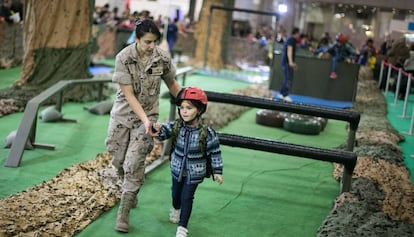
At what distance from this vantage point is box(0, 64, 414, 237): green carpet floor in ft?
18.5

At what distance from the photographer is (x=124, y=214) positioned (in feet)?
17.1

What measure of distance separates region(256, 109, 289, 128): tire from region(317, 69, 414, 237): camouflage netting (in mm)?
1610

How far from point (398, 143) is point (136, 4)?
42.3 ft

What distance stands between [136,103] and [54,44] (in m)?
7.24

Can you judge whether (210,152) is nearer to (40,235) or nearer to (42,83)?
(40,235)

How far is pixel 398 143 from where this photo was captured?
414 inches

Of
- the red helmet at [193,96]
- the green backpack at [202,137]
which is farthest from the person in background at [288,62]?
the red helmet at [193,96]

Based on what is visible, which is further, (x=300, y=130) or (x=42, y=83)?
(x=42, y=83)

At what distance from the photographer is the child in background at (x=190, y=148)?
4922mm

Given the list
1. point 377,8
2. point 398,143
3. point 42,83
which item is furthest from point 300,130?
point 42,83

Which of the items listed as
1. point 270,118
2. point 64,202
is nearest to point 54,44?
point 270,118

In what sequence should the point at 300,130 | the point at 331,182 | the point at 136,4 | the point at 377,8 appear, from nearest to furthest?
the point at 377,8 < the point at 331,182 < the point at 300,130 < the point at 136,4

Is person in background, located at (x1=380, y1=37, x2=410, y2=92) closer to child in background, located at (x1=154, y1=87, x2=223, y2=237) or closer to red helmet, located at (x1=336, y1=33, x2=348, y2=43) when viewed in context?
red helmet, located at (x1=336, y1=33, x2=348, y2=43)

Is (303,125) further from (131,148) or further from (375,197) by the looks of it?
(131,148)
